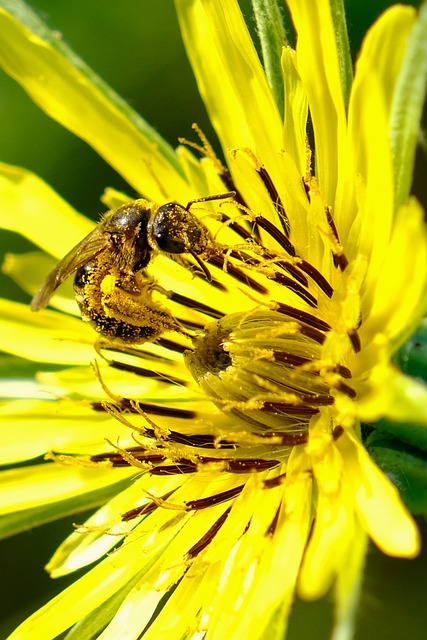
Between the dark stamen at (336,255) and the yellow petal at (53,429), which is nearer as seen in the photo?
the dark stamen at (336,255)

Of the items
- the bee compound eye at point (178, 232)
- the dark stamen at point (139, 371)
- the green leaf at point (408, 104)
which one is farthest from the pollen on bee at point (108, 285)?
the green leaf at point (408, 104)

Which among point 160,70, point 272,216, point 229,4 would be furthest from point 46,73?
point 160,70

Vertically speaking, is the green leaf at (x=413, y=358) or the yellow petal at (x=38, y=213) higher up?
the yellow petal at (x=38, y=213)

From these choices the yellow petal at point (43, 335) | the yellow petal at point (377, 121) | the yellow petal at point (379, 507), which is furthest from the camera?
the yellow petal at point (43, 335)

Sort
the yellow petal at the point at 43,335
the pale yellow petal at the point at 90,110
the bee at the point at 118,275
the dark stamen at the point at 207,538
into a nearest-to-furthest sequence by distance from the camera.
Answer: the dark stamen at the point at 207,538, the bee at the point at 118,275, the pale yellow petal at the point at 90,110, the yellow petal at the point at 43,335

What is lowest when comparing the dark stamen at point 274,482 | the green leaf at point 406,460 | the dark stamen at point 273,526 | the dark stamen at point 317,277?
the green leaf at point 406,460

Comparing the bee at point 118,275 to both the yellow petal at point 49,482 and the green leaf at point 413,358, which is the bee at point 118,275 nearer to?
the yellow petal at point 49,482
